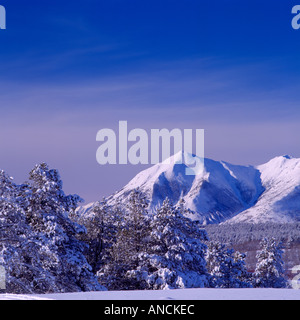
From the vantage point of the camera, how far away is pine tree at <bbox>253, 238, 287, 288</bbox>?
155 feet

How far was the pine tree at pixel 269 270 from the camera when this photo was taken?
4731cm

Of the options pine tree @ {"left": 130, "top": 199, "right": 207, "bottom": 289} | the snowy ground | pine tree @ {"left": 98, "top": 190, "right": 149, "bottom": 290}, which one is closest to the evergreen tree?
pine tree @ {"left": 98, "top": 190, "right": 149, "bottom": 290}

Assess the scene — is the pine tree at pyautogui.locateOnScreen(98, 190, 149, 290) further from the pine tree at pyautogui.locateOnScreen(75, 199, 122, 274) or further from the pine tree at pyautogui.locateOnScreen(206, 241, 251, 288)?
the pine tree at pyautogui.locateOnScreen(206, 241, 251, 288)

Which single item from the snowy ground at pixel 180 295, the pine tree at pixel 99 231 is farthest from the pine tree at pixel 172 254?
the snowy ground at pixel 180 295

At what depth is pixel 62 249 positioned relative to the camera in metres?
26.4

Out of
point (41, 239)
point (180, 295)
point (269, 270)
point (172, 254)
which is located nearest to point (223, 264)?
point (172, 254)

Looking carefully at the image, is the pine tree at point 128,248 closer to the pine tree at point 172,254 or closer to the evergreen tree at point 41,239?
the pine tree at point 172,254

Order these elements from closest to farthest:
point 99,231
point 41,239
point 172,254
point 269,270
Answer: point 41,239, point 172,254, point 99,231, point 269,270

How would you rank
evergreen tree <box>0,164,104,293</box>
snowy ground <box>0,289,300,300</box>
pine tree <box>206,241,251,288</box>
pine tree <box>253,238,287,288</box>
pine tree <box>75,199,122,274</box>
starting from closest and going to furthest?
snowy ground <box>0,289,300,300</box>
evergreen tree <box>0,164,104,293</box>
pine tree <box>75,199,122,274</box>
pine tree <box>206,241,251,288</box>
pine tree <box>253,238,287,288</box>

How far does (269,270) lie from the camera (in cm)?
4891

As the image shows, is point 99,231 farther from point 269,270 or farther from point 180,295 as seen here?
point 269,270
